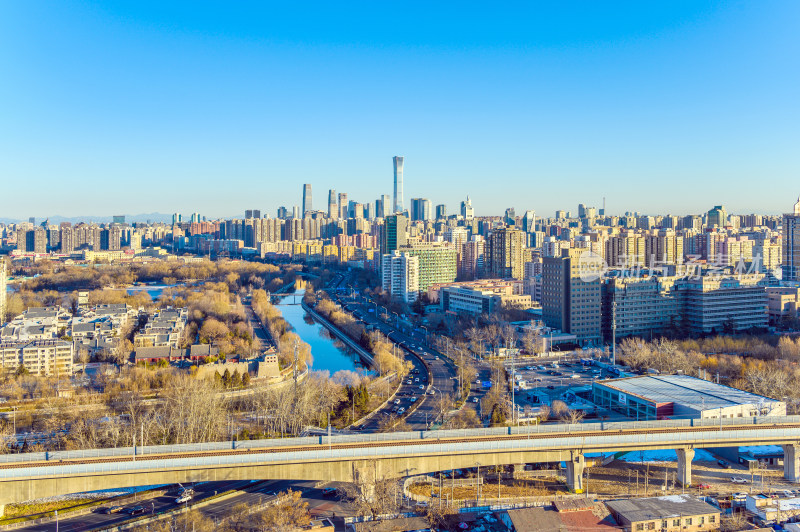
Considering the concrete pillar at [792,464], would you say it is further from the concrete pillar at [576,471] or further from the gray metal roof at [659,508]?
the concrete pillar at [576,471]

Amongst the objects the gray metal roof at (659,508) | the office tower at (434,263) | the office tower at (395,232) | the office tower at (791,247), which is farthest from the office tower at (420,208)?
the gray metal roof at (659,508)

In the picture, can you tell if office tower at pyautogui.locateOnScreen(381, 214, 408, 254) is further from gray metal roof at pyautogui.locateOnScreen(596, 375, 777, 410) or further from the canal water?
gray metal roof at pyautogui.locateOnScreen(596, 375, 777, 410)

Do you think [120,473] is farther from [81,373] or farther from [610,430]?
[81,373]

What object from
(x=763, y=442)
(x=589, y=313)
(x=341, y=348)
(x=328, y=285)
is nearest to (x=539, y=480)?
(x=763, y=442)

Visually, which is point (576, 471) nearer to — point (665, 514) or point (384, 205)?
point (665, 514)

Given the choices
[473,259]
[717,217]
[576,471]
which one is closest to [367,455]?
[576,471]

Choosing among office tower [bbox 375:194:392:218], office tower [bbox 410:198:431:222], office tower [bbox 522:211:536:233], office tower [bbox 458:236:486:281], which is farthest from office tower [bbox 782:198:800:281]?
office tower [bbox 375:194:392:218]
